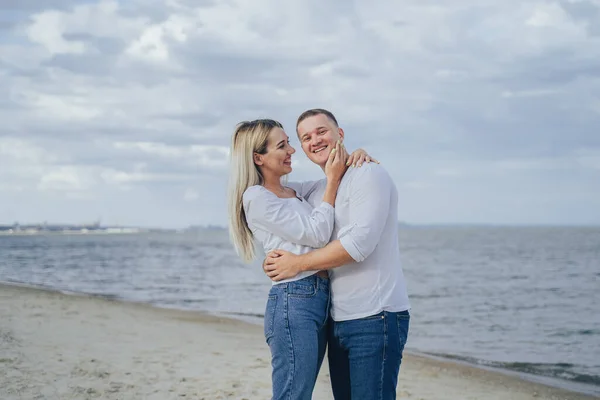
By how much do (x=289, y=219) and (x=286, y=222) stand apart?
22mm

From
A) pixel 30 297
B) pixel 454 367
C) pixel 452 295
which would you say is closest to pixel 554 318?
pixel 452 295

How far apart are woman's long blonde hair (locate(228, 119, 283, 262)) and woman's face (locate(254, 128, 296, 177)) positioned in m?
0.03

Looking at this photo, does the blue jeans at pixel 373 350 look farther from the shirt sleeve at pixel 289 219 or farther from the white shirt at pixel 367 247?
the shirt sleeve at pixel 289 219

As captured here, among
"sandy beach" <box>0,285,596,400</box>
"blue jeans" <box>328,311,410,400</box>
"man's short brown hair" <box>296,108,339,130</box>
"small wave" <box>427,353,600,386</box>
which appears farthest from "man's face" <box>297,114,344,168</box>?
"small wave" <box>427,353,600,386</box>

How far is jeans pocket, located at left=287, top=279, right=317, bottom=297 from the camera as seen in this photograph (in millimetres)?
3275

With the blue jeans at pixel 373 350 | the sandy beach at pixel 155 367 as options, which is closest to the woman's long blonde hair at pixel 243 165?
the blue jeans at pixel 373 350

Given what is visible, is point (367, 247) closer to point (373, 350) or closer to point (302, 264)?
point (302, 264)

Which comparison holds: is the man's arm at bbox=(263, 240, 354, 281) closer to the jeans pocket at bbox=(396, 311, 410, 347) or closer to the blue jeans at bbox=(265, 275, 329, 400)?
the blue jeans at bbox=(265, 275, 329, 400)

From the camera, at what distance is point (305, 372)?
10.6ft

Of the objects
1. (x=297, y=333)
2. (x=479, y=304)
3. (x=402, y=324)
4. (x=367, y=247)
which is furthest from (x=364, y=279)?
(x=479, y=304)

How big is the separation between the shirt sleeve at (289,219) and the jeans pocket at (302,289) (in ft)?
0.65

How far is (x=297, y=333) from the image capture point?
10.5 ft

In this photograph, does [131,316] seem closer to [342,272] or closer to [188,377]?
[188,377]

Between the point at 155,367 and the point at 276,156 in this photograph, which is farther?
the point at 155,367
